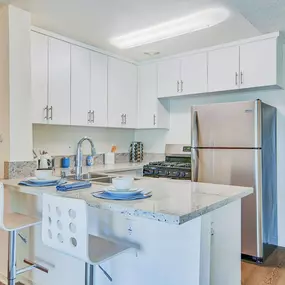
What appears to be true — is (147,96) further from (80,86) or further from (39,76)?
(39,76)

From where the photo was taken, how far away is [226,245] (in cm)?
187

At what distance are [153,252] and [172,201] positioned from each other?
15.2 inches

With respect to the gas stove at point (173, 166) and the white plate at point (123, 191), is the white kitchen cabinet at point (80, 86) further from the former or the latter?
the white plate at point (123, 191)

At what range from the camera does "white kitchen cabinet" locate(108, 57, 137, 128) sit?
12.4ft

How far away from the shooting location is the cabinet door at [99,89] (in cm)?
354

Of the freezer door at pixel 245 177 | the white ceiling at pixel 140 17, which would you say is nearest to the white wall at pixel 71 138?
the white ceiling at pixel 140 17

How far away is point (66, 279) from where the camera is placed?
2.16m

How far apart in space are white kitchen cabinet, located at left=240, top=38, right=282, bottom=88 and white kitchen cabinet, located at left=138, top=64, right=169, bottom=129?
1.20 metres

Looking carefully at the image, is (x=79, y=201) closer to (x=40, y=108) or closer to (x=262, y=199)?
(x=40, y=108)

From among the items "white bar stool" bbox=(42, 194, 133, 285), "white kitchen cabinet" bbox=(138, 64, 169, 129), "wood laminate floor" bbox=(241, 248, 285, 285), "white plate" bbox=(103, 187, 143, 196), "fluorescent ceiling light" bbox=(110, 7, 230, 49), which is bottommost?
"wood laminate floor" bbox=(241, 248, 285, 285)

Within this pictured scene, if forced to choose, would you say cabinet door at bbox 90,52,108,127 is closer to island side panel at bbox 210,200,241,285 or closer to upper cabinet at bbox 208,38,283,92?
upper cabinet at bbox 208,38,283,92

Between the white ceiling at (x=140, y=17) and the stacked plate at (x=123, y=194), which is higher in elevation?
the white ceiling at (x=140, y=17)

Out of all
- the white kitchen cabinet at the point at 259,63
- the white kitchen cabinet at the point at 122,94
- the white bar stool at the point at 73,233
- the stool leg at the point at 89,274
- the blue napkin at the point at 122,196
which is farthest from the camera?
the white kitchen cabinet at the point at 122,94

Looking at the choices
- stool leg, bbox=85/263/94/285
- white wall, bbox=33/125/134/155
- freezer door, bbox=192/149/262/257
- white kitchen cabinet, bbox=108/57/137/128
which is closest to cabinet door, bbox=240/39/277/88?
freezer door, bbox=192/149/262/257
